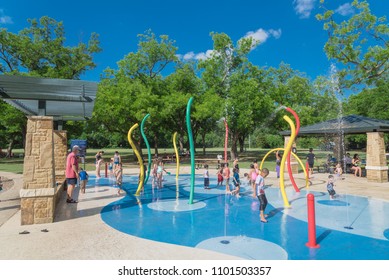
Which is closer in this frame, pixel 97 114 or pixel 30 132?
pixel 30 132

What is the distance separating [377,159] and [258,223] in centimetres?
1074

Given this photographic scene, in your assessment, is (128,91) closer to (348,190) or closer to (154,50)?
(154,50)

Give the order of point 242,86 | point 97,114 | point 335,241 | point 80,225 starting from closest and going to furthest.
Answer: point 335,241
point 80,225
point 97,114
point 242,86

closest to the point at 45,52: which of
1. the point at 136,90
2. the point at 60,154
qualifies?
the point at 136,90

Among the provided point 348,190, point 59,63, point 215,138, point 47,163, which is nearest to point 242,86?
point 348,190

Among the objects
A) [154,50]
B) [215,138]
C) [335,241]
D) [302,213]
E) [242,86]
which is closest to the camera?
[335,241]

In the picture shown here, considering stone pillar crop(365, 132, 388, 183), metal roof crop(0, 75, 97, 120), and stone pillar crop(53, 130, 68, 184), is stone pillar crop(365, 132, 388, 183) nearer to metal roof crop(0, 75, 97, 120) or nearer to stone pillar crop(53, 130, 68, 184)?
metal roof crop(0, 75, 97, 120)

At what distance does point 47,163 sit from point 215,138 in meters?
87.9

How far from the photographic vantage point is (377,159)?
15.1m

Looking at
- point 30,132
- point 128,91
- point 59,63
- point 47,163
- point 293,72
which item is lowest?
point 47,163

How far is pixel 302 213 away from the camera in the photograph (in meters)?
9.27

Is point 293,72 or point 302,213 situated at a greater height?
point 293,72

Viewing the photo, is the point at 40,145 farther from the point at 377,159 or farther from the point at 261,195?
the point at 377,159

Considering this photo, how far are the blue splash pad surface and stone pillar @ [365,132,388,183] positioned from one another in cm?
480
